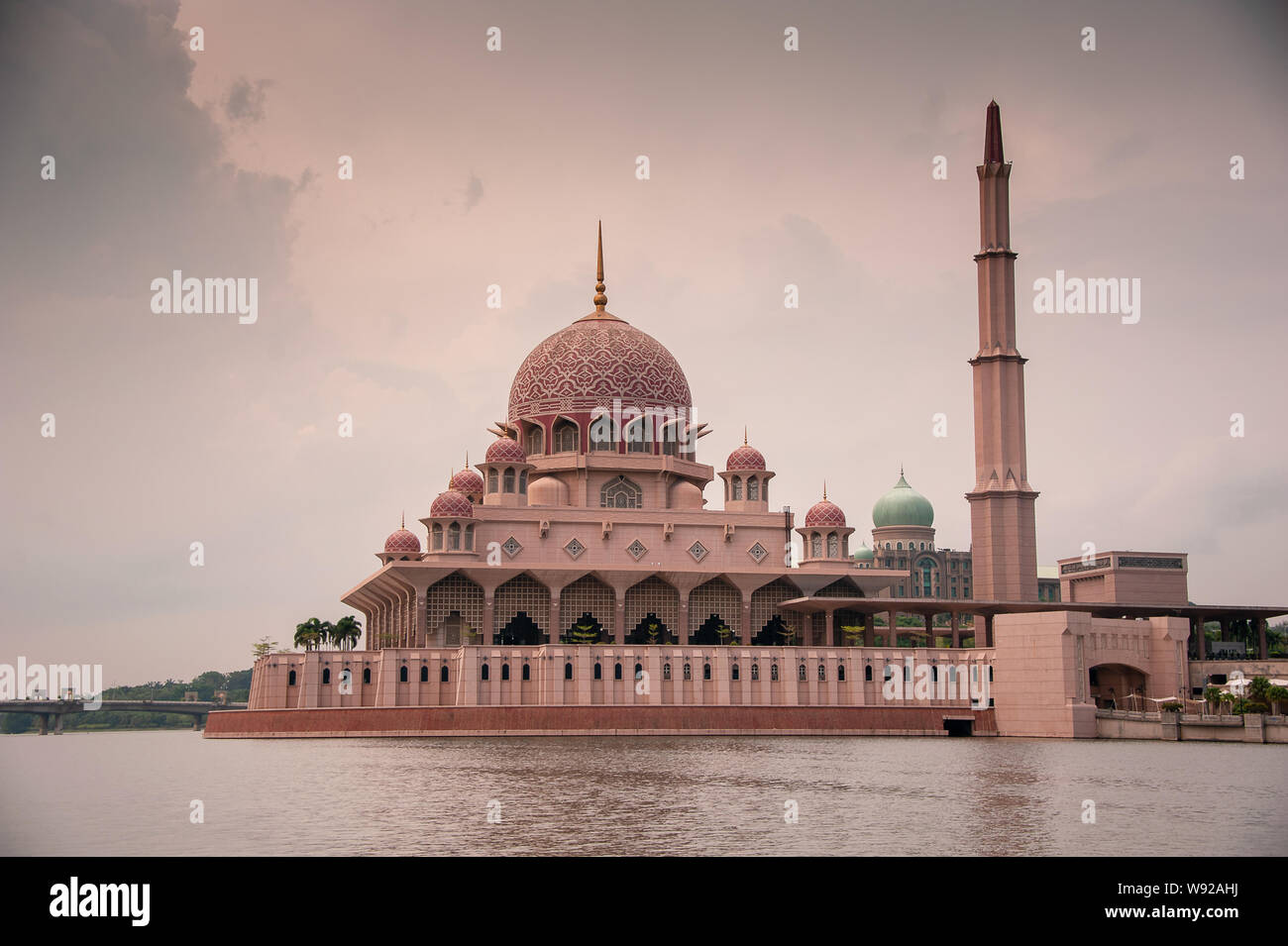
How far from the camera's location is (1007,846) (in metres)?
27.7

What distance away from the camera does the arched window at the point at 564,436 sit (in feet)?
275

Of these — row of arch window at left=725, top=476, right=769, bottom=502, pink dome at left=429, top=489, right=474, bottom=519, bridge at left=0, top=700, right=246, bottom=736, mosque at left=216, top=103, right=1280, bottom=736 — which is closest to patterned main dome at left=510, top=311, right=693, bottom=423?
mosque at left=216, top=103, right=1280, bottom=736

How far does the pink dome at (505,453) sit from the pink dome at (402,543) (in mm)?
6268

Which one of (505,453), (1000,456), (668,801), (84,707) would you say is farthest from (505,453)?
(84,707)

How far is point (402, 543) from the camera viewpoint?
7606 centimetres

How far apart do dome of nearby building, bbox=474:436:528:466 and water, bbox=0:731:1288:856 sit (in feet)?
79.5

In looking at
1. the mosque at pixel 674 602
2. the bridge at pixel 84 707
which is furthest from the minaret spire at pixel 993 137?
the bridge at pixel 84 707

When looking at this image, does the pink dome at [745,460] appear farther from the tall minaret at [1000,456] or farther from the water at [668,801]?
the water at [668,801]

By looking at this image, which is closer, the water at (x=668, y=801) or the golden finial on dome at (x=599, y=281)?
the water at (x=668, y=801)

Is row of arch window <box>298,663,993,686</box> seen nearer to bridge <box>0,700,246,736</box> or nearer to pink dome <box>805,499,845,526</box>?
pink dome <box>805,499,845,526</box>

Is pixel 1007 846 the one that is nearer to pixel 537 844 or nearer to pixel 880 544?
pixel 537 844

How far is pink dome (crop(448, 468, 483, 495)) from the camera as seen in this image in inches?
3194
